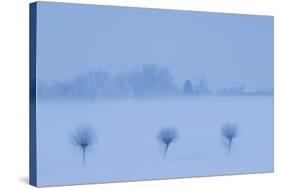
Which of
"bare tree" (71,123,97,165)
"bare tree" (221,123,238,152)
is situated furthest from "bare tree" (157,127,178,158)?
"bare tree" (71,123,97,165)

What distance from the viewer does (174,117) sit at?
26.9ft

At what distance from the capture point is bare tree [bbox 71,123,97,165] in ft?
25.4

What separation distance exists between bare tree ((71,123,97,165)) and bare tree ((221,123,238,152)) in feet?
4.83

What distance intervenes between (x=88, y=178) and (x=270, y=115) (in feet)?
7.42

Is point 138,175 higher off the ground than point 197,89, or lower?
lower

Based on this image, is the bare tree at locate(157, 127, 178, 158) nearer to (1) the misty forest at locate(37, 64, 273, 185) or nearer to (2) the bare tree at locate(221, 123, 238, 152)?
(1) the misty forest at locate(37, 64, 273, 185)

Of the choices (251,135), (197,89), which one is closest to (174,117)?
(197,89)

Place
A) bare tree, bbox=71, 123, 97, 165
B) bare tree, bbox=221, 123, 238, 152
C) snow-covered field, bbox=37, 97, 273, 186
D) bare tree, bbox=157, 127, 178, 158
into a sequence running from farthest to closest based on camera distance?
bare tree, bbox=221, 123, 238, 152, bare tree, bbox=157, 127, 178, 158, bare tree, bbox=71, 123, 97, 165, snow-covered field, bbox=37, 97, 273, 186

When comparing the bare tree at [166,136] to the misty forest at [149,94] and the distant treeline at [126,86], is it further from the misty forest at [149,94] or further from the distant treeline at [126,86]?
the distant treeline at [126,86]

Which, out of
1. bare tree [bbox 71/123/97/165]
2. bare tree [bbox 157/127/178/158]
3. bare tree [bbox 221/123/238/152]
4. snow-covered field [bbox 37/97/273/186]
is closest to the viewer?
snow-covered field [bbox 37/97/273/186]

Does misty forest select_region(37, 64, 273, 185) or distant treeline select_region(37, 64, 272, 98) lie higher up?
distant treeline select_region(37, 64, 272, 98)

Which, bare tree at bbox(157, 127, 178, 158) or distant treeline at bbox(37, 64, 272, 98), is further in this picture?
bare tree at bbox(157, 127, 178, 158)

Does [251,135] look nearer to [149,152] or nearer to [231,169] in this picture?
[231,169]

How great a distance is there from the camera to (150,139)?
319 inches
